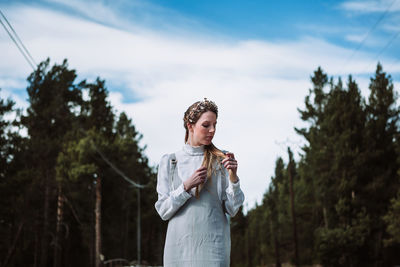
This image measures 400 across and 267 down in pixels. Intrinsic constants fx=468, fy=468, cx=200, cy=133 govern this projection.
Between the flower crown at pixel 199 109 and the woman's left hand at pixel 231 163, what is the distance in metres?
0.35

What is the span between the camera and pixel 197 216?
3029 mm

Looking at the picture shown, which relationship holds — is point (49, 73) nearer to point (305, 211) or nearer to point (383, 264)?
point (305, 211)

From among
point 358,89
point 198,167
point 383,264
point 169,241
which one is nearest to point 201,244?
point 169,241

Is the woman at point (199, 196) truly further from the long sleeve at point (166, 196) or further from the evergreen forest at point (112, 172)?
the evergreen forest at point (112, 172)

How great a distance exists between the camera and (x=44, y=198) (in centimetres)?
3725

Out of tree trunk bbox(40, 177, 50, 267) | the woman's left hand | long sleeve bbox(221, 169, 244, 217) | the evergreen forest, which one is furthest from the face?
tree trunk bbox(40, 177, 50, 267)

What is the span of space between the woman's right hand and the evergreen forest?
92.6ft

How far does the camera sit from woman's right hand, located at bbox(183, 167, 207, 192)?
2998mm

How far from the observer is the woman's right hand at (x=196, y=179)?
3.00 m

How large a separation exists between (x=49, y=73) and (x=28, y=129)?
511 centimetres

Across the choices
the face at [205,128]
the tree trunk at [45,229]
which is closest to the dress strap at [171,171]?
the face at [205,128]

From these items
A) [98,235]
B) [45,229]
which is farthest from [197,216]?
[45,229]

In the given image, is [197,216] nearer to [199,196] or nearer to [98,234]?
[199,196]

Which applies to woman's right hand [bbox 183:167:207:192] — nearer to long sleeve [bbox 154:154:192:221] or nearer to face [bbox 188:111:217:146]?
long sleeve [bbox 154:154:192:221]
